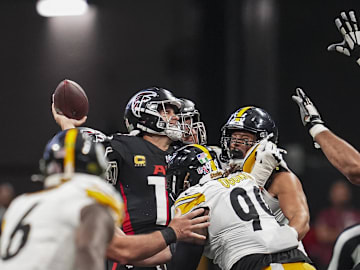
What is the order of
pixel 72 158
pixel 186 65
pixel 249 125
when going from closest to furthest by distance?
pixel 72 158 → pixel 249 125 → pixel 186 65

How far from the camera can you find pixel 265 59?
8211 mm

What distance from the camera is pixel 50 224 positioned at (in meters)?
2.31

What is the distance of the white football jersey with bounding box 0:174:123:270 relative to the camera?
7.54 ft

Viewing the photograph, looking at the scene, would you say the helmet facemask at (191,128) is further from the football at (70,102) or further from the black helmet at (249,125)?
the football at (70,102)

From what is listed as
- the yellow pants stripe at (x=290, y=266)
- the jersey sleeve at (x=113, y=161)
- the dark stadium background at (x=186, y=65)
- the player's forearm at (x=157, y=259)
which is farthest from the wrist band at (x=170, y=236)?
the dark stadium background at (x=186, y=65)

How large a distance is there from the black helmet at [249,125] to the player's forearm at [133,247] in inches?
47.8

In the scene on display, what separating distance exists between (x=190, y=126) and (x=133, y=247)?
1.97m

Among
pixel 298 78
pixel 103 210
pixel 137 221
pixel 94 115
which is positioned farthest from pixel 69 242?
pixel 298 78

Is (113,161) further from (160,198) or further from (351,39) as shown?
(351,39)

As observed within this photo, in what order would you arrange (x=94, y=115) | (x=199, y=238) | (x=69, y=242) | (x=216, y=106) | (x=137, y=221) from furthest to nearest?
(x=216, y=106), (x=94, y=115), (x=137, y=221), (x=199, y=238), (x=69, y=242)

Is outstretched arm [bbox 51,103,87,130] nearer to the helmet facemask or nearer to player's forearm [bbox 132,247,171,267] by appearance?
the helmet facemask

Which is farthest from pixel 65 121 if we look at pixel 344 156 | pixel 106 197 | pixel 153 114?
pixel 106 197

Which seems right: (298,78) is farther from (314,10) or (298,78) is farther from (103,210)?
(103,210)

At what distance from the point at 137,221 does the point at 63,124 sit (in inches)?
31.2
